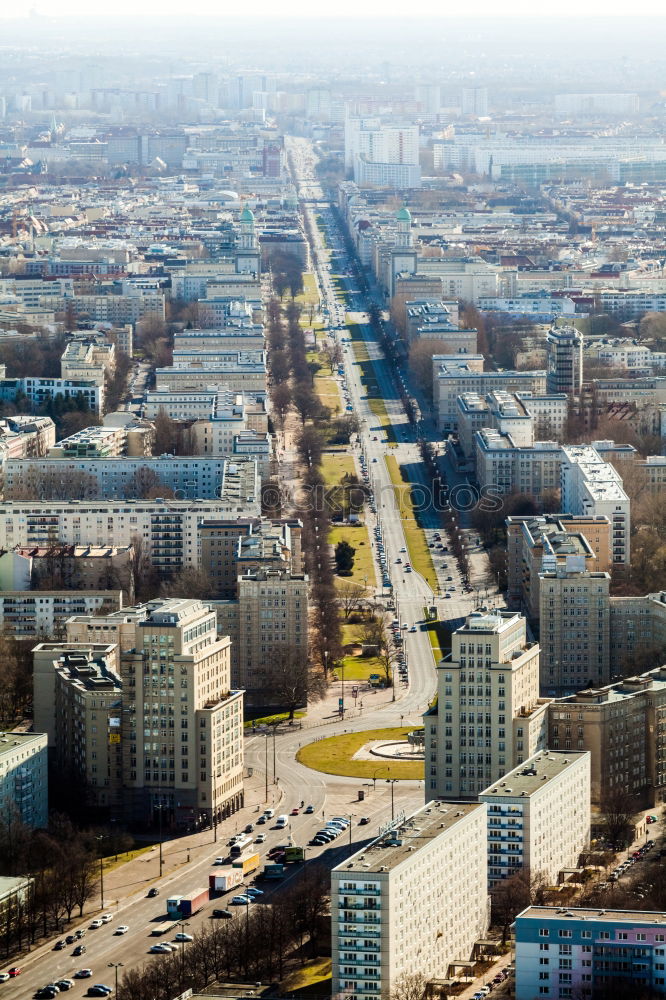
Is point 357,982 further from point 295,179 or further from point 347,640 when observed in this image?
point 295,179

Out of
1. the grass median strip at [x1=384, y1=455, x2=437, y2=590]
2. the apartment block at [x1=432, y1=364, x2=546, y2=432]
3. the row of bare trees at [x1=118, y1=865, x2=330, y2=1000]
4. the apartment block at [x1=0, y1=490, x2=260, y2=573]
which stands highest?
the apartment block at [x1=432, y1=364, x2=546, y2=432]

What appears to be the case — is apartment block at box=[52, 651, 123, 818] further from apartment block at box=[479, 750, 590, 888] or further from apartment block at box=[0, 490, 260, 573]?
apartment block at box=[0, 490, 260, 573]

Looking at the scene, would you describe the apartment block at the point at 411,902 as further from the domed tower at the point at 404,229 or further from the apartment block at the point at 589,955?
the domed tower at the point at 404,229

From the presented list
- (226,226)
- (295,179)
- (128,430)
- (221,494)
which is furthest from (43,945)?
(295,179)

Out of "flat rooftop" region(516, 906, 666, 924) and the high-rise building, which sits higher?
the high-rise building

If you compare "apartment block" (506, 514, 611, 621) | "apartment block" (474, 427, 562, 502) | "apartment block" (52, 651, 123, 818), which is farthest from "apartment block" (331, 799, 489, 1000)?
"apartment block" (474, 427, 562, 502)

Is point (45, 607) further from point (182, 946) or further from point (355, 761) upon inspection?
point (182, 946)

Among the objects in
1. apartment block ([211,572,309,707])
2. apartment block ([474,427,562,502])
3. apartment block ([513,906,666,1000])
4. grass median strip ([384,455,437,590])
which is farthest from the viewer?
apartment block ([474,427,562,502])
